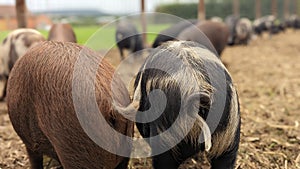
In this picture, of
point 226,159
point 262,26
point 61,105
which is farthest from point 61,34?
point 262,26

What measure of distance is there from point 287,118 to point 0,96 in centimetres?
404

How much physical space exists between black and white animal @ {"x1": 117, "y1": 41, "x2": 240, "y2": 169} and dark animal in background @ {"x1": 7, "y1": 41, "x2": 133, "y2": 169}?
0.51 ft

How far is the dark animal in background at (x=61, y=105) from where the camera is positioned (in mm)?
1943

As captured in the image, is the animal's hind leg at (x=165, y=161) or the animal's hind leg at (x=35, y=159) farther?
the animal's hind leg at (x=35, y=159)

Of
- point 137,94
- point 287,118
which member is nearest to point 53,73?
point 137,94

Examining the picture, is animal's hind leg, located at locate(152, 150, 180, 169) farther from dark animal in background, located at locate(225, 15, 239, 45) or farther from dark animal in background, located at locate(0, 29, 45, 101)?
dark animal in background, located at locate(225, 15, 239, 45)

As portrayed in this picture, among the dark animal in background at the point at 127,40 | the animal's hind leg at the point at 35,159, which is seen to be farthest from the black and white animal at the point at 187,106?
the dark animal in background at the point at 127,40

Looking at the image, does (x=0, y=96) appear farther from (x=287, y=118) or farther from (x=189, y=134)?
(x=189, y=134)

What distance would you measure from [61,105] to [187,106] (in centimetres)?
62

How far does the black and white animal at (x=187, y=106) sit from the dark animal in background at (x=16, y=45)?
277cm

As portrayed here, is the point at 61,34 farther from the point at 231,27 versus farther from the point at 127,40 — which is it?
the point at 231,27

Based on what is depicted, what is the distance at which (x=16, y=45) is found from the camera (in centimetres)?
484

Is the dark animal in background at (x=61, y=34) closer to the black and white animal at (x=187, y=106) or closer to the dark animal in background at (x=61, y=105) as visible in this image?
the dark animal in background at (x=61, y=105)

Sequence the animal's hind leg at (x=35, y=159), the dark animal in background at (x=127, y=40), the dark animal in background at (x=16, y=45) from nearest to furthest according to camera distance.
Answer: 1. the animal's hind leg at (x=35, y=159)
2. the dark animal in background at (x=16, y=45)
3. the dark animal in background at (x=127, y=40)
